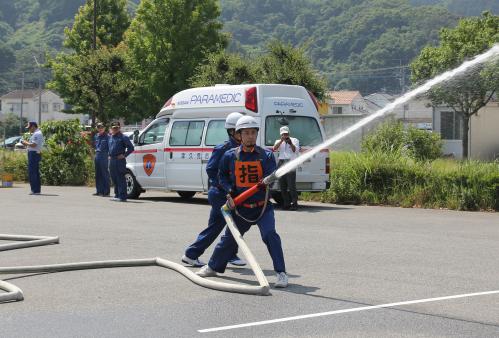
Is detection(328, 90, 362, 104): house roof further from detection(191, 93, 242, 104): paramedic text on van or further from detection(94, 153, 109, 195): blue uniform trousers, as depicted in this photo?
detection(191, 93, 242, 104): paramedic text on van

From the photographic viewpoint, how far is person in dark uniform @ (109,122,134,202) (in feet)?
65.0

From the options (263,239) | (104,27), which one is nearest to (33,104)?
(104,27)

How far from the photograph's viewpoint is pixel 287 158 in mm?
17234

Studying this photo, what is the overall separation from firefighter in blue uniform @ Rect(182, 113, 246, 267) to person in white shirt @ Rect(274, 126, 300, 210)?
7.78 meters

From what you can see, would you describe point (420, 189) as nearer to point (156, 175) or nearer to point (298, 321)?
point (156, 175)

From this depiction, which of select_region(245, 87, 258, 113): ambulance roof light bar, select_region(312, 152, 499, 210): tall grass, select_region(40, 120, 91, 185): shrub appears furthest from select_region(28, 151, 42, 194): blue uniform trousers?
select_region(312, 152, 499, 210): tall grass

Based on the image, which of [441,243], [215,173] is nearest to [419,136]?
[441,243]

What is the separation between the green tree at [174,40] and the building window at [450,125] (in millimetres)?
13805

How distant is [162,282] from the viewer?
28.5 feet

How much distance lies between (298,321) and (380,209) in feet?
38.5

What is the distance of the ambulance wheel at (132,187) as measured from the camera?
811 inches

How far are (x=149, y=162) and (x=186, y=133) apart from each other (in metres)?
1.46

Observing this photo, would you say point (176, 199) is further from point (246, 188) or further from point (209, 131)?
point (246, 188)

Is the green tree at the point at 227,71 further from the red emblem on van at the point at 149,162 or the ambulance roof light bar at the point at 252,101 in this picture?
the ambulance roof light bar at the point at 252,101
